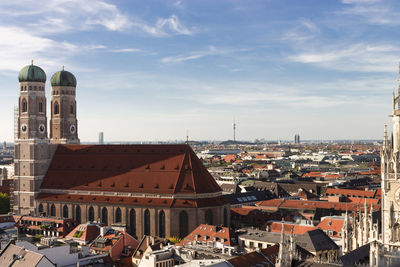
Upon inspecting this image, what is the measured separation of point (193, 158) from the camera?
128 metres

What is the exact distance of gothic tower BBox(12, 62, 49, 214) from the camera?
140m

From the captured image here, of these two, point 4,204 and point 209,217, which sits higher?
point 209,217

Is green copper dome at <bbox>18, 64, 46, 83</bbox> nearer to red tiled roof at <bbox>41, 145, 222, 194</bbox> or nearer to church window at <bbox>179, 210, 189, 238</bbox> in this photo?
red tiled roof at <bbox>41, 145, 222, 194</bbox>

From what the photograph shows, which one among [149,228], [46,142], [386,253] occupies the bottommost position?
[149,228]

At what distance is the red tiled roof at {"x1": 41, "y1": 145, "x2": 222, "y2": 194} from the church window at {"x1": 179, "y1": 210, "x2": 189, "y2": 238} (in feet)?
17.8

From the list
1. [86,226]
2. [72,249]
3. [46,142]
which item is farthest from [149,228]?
[46,142]

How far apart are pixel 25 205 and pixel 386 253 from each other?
4574 inches

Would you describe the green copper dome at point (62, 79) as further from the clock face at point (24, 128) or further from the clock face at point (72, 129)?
the clock face at point (24, 128)

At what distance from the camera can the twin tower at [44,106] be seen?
141250 millimetres

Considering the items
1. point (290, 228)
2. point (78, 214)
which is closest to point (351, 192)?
point (290, 228)

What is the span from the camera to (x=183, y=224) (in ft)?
393

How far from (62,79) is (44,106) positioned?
456 inches

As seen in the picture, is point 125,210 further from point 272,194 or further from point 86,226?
point 272,194

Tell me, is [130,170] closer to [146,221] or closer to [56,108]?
[146,221]
